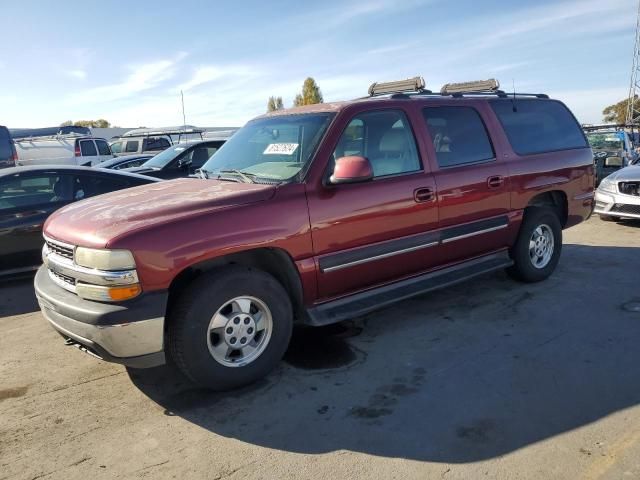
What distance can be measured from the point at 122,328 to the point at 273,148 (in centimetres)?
187

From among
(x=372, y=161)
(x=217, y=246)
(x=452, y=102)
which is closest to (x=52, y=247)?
(x=217, y=246)

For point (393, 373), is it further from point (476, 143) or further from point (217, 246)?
point (476, 143)

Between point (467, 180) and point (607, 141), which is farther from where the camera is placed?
point (607, 141)

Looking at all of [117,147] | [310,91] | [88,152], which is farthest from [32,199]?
[310,91]

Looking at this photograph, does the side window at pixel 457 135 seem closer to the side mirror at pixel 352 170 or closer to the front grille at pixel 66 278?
the side mirror at pixel 352 170

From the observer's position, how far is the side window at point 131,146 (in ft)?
67.0

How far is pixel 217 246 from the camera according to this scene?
10.6 feet

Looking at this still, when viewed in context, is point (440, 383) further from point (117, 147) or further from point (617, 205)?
point (117, 147)

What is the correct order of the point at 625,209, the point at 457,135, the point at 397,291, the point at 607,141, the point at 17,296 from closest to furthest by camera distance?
1. the point at 397,291
2. the point at 457,135
3. the point at 17,296
4. the point at 625,209
5. the point at 607,141

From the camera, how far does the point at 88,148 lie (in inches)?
707

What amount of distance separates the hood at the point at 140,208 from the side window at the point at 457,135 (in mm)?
1698

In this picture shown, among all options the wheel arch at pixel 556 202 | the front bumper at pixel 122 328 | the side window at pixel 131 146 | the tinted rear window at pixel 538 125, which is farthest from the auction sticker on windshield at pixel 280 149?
the side window at pixel 131 146

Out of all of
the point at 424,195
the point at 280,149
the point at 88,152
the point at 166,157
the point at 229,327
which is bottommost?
the point at 229,327

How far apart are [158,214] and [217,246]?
16.9 inches
